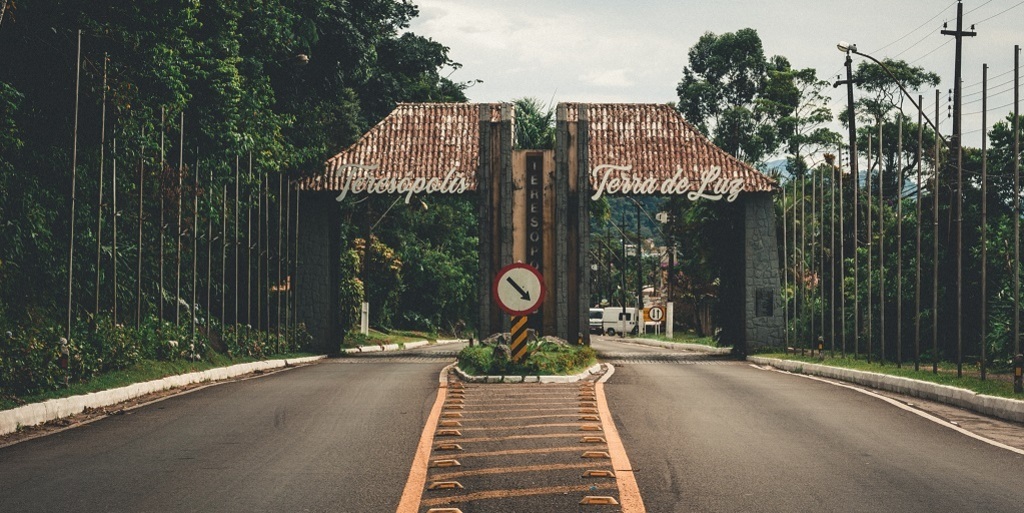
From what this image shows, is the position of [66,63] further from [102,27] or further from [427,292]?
[427,292]

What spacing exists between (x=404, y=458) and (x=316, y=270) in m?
29.4

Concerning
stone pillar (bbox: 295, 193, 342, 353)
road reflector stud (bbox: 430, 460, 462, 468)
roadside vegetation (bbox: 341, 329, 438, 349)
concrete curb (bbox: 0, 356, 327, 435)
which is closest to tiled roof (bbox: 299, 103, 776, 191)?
stone pillar (bbox: 295, 193, 342, 353)

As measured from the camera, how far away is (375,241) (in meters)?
63.1

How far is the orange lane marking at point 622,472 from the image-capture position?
8609 millimetres

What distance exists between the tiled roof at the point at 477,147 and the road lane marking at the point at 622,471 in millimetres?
24834

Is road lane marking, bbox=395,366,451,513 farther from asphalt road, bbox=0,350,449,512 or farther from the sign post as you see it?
the sign post

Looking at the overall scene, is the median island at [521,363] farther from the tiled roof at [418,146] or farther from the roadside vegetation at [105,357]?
the tiled roof at [418,146]

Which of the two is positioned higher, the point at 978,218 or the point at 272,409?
the point at 978,218

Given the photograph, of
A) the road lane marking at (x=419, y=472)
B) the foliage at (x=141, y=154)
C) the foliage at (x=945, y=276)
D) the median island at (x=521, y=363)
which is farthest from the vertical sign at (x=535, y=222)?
the road lane marking at (x=419, y=472)

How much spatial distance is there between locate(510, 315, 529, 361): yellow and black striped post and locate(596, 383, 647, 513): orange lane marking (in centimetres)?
757

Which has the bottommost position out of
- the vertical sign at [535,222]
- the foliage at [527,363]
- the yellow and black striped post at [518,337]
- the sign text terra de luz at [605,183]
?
the foliage at [527,363]

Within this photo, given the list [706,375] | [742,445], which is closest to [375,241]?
[706,375]

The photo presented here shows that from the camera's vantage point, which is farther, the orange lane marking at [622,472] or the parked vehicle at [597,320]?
the parked vehicle at [597,320]

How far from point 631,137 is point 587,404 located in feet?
82.8
